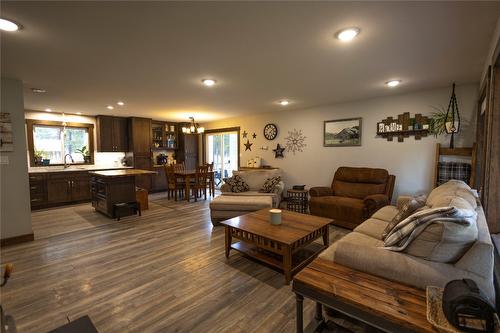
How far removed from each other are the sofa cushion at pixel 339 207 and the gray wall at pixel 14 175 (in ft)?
15.1

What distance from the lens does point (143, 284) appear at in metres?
2.36

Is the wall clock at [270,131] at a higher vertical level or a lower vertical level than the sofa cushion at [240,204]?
higher

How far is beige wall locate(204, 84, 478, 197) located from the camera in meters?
3.80

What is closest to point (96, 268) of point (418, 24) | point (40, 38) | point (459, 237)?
point (40, 38)

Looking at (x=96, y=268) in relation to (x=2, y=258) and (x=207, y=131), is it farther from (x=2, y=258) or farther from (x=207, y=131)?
(x=207, y=131)

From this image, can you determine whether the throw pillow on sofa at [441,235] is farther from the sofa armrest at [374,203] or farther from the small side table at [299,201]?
the small side table at [299,201]

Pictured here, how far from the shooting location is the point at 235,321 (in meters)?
1.86

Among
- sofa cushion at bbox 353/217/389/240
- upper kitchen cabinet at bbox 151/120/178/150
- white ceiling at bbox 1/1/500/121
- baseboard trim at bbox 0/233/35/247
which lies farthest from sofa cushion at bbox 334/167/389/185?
upper kitchen cabinet at bbox 151/120/178/150

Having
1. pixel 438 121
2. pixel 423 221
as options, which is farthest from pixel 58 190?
pixel 438 121

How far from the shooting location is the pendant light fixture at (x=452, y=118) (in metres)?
3.49

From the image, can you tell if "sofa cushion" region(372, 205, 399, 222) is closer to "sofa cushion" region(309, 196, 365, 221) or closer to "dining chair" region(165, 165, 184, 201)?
"sofa cushion" region(309, 196, 365, 221)

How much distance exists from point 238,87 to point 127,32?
74.9 inches

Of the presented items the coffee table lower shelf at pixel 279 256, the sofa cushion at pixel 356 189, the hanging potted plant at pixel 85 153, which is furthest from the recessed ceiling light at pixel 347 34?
the hanging potted plant at pixel 85 153

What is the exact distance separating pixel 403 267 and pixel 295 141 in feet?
14.5
